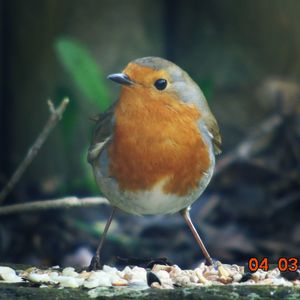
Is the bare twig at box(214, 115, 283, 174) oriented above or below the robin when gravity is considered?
above

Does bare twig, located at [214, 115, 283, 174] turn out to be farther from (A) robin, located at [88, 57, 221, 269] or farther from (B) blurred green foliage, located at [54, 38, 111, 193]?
(A) robin, located at [88, 57, 221, 269]

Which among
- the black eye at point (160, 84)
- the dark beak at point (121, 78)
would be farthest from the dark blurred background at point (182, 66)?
the dark beak at point (121, 78)

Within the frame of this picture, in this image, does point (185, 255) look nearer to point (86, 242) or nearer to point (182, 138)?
point (86, 242)

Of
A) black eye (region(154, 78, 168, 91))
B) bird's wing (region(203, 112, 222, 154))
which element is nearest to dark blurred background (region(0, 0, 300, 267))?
bird's wing (region(203, 112, 222, 154))

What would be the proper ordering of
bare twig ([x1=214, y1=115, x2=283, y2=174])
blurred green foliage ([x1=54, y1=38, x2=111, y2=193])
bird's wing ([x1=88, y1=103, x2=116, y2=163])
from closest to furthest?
bird's wing ([x1=88, y1=103, x2=116, y2=163]), blurred green foliage ([x1=54, y1=38, x2=111, y2=193]), bare twig ([x1=214, y1=115, x2=283, y2=174])

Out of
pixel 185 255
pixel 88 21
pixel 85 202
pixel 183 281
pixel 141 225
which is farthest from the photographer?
pixel 88 21

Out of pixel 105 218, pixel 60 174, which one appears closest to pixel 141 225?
pixel 105 218

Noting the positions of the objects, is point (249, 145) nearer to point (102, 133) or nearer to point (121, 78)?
point (102, 133)
